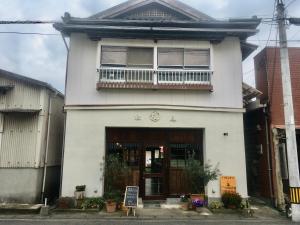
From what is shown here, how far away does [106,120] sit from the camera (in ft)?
38.5

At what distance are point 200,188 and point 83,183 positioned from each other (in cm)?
450

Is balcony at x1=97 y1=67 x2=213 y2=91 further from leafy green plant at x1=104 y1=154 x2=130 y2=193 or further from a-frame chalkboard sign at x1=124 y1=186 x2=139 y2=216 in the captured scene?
a-frame chalkboard sign at x1=124 y1=186 x2=139 y2=216

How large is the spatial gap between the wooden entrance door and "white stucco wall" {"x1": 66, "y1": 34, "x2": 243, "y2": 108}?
7.11 ft

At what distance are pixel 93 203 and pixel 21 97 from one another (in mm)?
5112

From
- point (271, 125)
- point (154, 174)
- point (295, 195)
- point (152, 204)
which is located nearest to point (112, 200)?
point (152, 204)

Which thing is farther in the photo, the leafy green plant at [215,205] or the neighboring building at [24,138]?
the neighboring building at [24,138]

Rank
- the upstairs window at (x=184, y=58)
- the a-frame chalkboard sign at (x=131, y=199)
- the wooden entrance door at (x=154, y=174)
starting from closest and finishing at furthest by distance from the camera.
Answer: the a-frame chalkboard sign at (x=131, y=199) < the wooden entrance door at (x=154, y=174) < the upstairs window at (x=184, y=58)

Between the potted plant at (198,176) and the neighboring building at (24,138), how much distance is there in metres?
5.74

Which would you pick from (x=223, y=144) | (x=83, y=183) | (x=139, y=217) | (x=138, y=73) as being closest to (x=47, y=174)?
(x=83, y=183)

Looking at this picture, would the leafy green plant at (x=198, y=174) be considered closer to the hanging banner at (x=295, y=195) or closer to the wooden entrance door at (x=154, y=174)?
the wooden entrance door at (x=154, y=174)

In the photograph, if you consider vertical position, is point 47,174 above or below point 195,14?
below

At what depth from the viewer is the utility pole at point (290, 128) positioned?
990 centimetres

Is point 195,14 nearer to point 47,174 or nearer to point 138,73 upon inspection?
point 138,73

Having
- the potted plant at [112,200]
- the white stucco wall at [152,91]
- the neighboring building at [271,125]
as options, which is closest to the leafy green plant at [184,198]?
the potted plant at [112,200]
